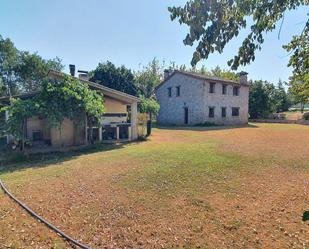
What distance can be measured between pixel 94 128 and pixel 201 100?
54.7 ft

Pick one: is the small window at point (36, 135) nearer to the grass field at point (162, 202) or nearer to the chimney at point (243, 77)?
the grass field at point (162, 202)

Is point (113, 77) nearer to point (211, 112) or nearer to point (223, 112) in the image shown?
point (211, 112)

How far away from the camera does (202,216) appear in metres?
5.02

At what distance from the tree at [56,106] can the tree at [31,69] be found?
26166mm

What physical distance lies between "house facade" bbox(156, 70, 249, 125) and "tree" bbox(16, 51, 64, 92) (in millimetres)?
19565

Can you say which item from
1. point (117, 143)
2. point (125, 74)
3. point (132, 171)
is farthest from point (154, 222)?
point (125, 74)

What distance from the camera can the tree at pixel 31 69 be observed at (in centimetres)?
3622

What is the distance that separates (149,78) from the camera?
46000 mm

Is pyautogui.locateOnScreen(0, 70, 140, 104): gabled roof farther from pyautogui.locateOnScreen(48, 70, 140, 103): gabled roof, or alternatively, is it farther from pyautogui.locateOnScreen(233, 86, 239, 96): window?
pyautogui.locateOnScreen(233, 86, 239, 96): window

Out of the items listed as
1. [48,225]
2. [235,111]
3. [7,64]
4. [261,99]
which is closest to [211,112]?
[235,111]

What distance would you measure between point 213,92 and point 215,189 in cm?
2406

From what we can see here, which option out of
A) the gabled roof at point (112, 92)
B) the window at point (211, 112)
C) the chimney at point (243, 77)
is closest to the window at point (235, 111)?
the chimney at point (243, 77)

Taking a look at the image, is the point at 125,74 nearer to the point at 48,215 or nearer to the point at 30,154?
the point at 30,154

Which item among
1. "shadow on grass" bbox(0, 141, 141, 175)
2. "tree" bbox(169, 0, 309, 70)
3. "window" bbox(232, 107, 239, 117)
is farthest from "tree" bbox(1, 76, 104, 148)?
"window" bbox(232, 107, 239, 117)
